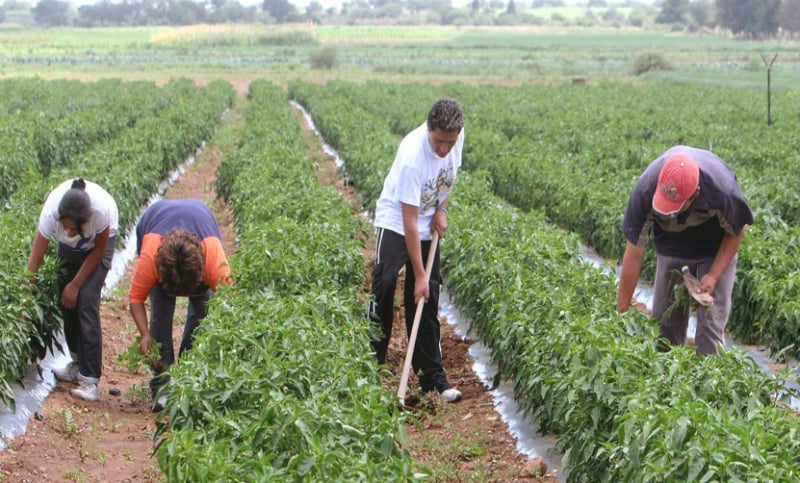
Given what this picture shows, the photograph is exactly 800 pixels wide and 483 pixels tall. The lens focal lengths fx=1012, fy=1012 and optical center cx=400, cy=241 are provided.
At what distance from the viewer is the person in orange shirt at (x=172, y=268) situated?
612 cm

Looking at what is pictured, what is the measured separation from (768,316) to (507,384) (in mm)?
2161

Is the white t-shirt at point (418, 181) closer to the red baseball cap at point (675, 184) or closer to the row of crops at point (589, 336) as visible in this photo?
the row of crops at point (589, 336)

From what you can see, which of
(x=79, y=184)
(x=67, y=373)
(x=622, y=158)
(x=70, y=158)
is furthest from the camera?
(x=70, y=158)

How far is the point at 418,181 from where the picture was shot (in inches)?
252

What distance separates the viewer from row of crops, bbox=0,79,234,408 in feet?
22.9

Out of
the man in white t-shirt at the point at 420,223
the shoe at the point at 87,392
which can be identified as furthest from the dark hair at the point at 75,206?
the man in white t-shirt at the point at 420,223

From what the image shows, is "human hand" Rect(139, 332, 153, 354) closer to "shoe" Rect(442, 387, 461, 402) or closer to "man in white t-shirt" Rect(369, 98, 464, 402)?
"man in white t-shirt" Rect(369, 98, 464, 402)

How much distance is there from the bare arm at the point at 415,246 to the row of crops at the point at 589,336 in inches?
25.5

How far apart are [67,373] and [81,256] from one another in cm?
101

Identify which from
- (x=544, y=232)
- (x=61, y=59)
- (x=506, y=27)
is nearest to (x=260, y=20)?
(x=506, y=27)

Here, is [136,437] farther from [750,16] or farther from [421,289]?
[750,16]

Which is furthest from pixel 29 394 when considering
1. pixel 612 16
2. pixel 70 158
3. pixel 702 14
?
pixel 612 16

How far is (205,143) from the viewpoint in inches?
1007

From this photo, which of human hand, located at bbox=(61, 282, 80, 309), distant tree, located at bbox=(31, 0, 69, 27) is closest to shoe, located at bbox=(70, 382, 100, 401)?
human hand, located at bbox=(61, 282, 80, 309)
